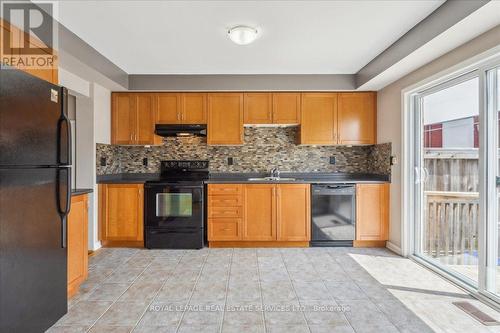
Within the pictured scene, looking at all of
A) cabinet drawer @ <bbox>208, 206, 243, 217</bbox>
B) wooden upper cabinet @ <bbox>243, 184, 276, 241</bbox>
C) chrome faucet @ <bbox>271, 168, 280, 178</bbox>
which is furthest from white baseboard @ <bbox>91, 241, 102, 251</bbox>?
chrome faucet @ <bbox>271, 168, 280, 178</bbox>

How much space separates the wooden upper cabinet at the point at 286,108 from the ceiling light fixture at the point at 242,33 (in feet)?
4.98

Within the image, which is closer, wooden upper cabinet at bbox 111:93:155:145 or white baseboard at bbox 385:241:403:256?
white baseboard at bbox 385:241:403:256

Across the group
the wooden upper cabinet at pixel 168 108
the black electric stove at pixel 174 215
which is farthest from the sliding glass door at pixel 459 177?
the wooden upper cabinet at pixel 168 108

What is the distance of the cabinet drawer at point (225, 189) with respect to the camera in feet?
12.6

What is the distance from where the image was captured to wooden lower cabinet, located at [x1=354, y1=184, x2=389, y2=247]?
3.86 meters

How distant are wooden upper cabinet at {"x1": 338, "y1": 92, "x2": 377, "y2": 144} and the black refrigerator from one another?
132 inches

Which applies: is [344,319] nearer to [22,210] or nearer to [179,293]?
[179,293]

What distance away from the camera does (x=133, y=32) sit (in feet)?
8.76

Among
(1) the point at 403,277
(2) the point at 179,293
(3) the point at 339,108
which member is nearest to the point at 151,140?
(2) the point at 179,293

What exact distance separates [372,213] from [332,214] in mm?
549

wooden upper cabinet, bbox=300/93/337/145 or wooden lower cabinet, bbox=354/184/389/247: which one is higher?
wooden upper cabinet, bbox=300/93/337/145

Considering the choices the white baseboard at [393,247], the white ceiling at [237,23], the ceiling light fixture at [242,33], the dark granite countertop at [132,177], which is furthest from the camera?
the dark granite countertop at [132,177]

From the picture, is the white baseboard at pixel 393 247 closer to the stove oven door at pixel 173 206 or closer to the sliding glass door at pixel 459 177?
the sliding glass door at pixel 459 177

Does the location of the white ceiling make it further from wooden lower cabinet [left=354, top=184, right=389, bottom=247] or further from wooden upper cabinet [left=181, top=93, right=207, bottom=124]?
wooden lower cabinet [left=354, top=184, right=389, bottom=247]
